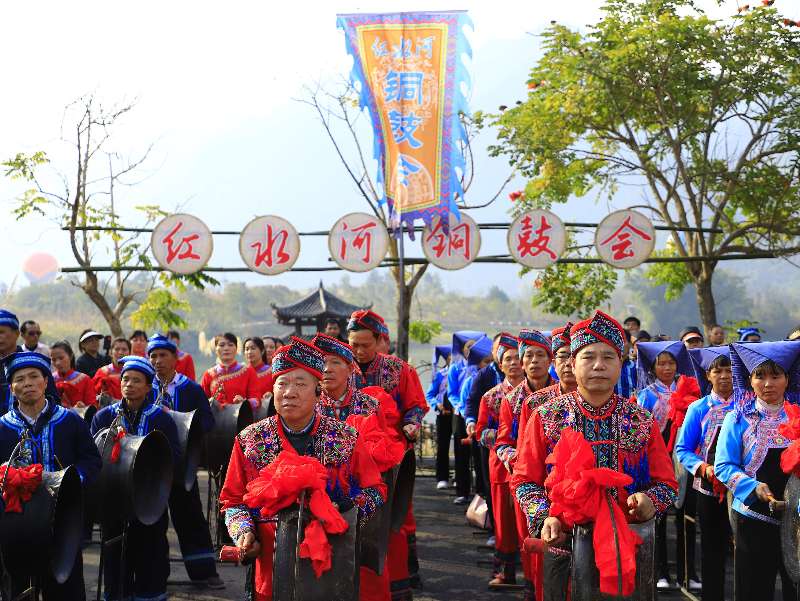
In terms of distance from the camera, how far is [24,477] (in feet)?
16.1

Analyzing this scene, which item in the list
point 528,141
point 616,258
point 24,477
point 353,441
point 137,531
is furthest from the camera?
point 528,141

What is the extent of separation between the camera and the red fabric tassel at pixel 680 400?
7392 mm

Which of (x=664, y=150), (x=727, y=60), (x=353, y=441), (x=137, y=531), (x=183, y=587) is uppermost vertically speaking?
(x=727, y=60)

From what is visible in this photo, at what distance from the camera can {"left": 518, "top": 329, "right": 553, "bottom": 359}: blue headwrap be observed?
656 centimetres

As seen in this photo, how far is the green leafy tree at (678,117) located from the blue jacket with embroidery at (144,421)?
30.0ft

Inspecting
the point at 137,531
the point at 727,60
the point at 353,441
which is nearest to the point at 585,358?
the point at 353,441

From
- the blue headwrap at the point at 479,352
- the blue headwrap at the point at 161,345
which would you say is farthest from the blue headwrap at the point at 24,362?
the blue headwrap at the point at 479,352

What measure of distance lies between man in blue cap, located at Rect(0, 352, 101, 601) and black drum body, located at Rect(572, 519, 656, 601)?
293 cm

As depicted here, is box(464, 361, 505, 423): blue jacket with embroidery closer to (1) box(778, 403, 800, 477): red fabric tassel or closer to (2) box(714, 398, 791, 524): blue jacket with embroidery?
(2) box(714, 398, 791, 524): blue jacket with embroidery

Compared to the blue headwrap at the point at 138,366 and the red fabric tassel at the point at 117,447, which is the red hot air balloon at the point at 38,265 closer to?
the blue headwrap at the point at 138,366

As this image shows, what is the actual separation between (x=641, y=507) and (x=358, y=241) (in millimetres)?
9239

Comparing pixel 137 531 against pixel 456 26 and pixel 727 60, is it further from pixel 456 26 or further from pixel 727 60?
pixel 727 60

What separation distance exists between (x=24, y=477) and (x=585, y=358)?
281 cm

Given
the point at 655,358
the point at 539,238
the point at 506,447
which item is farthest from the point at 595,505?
the point at 539,238
